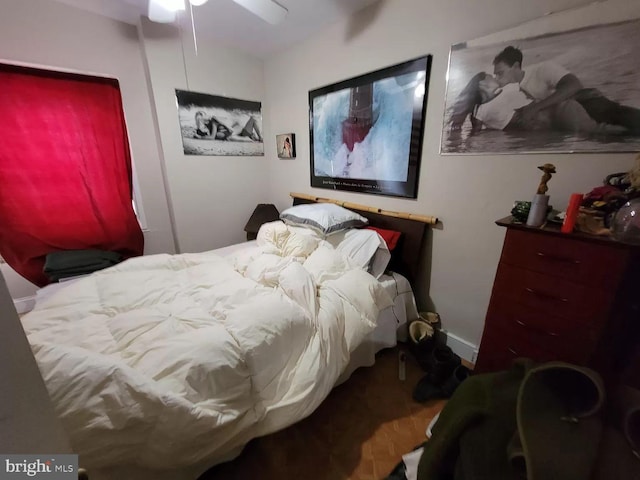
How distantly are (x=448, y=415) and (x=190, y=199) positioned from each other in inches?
107

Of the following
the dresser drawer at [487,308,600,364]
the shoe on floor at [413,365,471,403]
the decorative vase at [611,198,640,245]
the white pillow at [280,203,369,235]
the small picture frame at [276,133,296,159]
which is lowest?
the shoe on floor at [413,365,471,403]

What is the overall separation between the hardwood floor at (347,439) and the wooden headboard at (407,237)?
748mm

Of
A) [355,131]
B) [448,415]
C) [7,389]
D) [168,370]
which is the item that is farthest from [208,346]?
[355,131]

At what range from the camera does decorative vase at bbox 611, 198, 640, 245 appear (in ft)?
2.99

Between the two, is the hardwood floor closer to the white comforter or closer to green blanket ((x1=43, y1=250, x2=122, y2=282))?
the white comforter

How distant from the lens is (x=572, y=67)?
1.16 metres

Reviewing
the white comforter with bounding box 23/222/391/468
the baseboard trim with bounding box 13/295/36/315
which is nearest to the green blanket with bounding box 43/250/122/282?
the baseboard trim with bounding box 13/295/36/315

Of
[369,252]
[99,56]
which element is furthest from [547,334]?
[99,56]

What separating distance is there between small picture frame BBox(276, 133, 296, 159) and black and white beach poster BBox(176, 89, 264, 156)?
257mm

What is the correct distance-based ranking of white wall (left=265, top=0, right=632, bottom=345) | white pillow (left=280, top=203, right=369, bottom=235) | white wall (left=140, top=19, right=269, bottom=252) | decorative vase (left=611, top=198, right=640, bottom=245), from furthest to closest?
white wall (left=140, top=19, right=269, bottom=252) → white pillow (left=280, top=203, right=369, bottom=235) → white wall (left=265, top=0, right=632, bottom=345) → decorative vase (left=611, top=198, right=640, bottom=245)

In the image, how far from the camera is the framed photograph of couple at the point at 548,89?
107 cm

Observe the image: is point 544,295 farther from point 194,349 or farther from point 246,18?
point 246,18

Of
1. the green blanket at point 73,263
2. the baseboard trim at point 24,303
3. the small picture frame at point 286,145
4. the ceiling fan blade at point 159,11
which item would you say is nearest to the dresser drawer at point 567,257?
the small picture frame at point 286,145

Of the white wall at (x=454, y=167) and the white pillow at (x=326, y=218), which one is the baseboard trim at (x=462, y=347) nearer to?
the white wall at (x=454, y=167)
